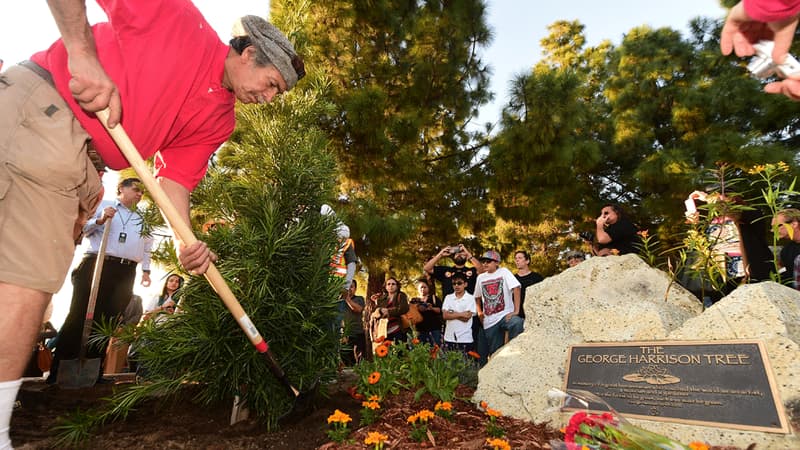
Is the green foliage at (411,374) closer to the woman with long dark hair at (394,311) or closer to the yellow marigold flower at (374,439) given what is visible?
the yellow marigold flower at (374,439)

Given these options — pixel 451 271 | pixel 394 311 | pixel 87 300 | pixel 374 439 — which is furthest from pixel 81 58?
pixel 451 271

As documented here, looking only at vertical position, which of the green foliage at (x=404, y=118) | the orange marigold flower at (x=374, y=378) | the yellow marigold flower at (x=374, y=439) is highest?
the green foliage at (x=404, y=118)

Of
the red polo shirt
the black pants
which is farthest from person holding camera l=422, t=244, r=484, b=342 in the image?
the red polo shirt

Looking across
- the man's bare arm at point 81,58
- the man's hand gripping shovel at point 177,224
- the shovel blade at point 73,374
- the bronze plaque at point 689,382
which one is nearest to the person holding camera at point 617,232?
the bronze plaque at point 689,382

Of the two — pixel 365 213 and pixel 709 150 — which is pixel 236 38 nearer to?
pixel 365 213

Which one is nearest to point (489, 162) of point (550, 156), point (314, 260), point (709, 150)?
point (550, 156)

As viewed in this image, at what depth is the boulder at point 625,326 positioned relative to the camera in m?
2.13

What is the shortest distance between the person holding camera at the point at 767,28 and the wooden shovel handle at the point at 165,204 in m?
2.09

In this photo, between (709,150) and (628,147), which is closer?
(709,150)

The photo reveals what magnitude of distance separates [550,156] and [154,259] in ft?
27.6

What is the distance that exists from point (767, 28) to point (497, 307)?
4630 millimetres

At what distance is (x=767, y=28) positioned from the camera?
1.51 metres

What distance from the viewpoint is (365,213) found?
8.05 metres

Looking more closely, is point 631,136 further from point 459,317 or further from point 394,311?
point 394,311
